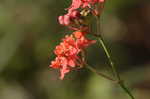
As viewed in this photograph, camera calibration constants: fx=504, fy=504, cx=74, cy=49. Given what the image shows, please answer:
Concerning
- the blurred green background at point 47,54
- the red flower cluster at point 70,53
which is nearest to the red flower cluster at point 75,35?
the red flower cluster at point 70,53

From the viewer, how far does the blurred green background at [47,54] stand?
1030cm

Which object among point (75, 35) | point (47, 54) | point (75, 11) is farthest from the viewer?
point (47, 54)

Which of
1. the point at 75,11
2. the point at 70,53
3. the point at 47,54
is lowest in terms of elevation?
the point at 47,54

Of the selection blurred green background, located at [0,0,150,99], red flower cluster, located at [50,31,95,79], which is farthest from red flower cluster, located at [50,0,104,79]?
blurred green background, located at [0,0,150,99]

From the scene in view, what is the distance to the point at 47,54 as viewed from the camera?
432 inches

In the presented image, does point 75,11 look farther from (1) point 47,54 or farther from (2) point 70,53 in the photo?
(1) point 47,54

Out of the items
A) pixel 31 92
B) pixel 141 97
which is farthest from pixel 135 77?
pixel 31 92

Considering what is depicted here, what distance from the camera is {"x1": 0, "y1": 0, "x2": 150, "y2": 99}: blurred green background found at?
10.3 meters

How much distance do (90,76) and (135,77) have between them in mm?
930

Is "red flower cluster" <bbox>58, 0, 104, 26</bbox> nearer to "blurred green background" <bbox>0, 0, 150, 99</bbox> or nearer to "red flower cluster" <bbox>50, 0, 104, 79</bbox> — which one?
"red flower cluster" <bbox>50, 0, 104, 79</bbox>

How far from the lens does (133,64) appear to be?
11234mm

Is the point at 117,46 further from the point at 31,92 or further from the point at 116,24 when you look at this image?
the point at 31,92

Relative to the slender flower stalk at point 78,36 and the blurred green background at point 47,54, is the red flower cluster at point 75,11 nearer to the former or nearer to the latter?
the slender flower stalk at point 78,36

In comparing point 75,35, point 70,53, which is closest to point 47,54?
point 70,53
